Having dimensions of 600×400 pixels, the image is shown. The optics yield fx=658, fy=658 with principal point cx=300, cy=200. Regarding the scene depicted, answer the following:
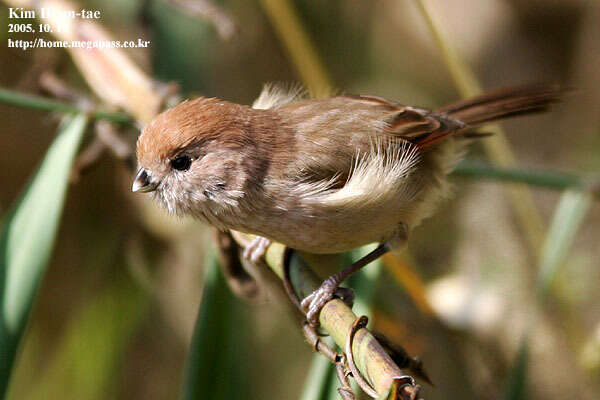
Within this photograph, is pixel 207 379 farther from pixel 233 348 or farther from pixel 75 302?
Answer: pixel 75 302

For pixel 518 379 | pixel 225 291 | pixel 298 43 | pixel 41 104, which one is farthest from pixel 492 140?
pixel 41 104

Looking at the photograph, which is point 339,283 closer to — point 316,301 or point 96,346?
point 316,301

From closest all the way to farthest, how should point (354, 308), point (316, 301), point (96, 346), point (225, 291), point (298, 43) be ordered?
point (316, 301)
point (354, 308)
point (225, 291)
point (96, 346)
point (298, 43)

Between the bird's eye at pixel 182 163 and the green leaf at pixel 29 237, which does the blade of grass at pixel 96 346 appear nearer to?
the green leaf at pixel 29 237

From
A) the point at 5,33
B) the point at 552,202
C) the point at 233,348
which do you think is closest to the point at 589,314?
the point at 552,202

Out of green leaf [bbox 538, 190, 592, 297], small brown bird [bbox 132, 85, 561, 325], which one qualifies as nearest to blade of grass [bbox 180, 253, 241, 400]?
small brown bird [bbox 132, 85, 561, 325]

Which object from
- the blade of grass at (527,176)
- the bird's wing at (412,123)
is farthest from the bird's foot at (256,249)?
the blade of grass at (527,176)

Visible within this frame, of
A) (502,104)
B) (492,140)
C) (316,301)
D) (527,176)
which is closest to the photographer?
(316,301)

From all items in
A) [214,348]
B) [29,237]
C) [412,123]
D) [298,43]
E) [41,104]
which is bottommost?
[214,348]
